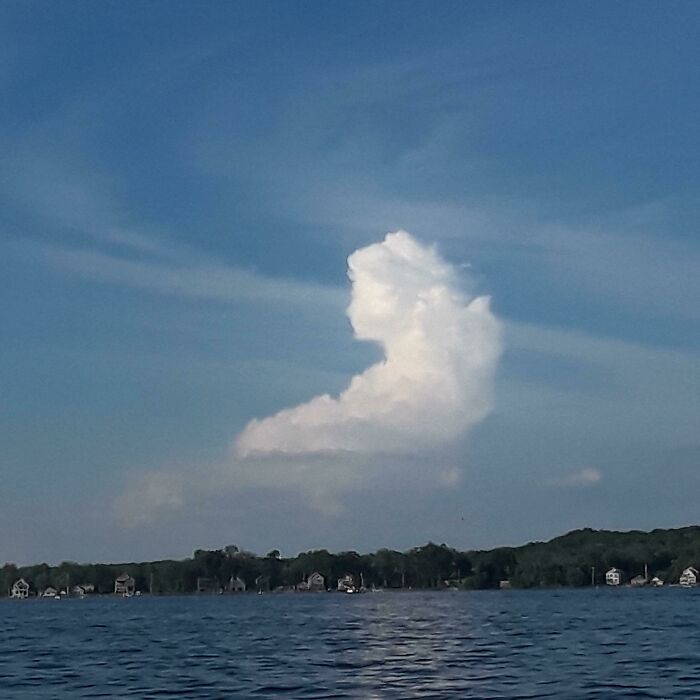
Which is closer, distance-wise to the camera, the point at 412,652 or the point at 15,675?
the point at 15,675

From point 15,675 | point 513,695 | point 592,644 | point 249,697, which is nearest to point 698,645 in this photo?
point 592,644

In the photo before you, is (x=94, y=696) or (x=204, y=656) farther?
(x=204, y=656)

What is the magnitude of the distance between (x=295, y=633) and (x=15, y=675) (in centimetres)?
3609

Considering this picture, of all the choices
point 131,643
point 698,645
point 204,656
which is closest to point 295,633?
point 131,643

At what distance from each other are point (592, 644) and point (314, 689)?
2874 cm

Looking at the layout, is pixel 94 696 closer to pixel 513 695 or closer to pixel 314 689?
pixel 314 689

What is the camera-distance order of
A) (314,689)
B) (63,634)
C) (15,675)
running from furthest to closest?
1. (63,634)
2. (15,675)
3. (314,689)

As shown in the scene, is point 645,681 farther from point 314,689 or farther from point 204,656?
point 204,656

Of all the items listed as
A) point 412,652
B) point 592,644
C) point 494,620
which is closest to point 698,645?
point 592,644

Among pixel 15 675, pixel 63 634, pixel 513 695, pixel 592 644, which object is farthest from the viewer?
pixel 63 634

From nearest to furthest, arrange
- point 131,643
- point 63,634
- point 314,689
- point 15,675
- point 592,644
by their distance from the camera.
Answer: point 314,689 < point 15,675 < point 592,644 < point 131,643 < point 63,634

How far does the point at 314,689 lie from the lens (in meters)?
47.2

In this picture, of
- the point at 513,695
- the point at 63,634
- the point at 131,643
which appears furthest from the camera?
the point at 63,634

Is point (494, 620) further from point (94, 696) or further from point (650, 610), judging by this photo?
point (94, 696)
